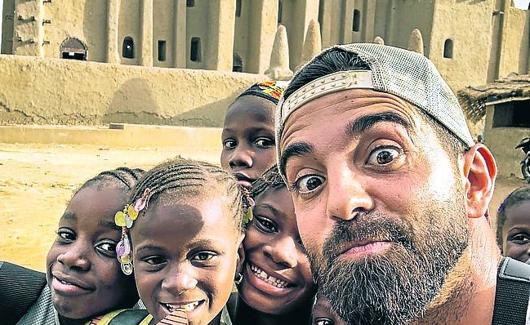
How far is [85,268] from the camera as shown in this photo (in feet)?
7.40

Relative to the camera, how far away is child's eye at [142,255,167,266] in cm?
211

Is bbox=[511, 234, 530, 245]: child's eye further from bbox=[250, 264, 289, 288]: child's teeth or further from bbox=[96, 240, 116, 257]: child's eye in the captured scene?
bbox=[96, 240, 116, 257]: child's eye

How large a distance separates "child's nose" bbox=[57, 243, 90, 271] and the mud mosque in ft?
48.9

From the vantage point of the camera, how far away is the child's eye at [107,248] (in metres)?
2.31

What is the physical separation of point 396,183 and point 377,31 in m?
29.6

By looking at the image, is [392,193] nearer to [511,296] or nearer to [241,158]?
[511,296]

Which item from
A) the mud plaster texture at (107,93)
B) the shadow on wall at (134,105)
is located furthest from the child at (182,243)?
the shadow on wall at (134,105)

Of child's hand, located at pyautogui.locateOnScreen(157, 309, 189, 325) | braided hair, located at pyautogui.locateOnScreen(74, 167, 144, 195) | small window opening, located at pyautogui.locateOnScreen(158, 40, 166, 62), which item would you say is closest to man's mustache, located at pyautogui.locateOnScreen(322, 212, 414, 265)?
child's hand, located at pyautogui.locateOnScreen(157, 309, 189, 325)

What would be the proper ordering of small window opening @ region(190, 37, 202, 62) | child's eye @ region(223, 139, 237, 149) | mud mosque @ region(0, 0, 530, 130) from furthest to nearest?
1. small window opening @ region(190, 37, 202, 62)
2. mud mosque @ region(0, 0, 530, 130)
3. child's eye @ region(223, 139, 237, 149)

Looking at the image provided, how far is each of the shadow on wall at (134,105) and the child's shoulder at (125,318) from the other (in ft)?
51.0

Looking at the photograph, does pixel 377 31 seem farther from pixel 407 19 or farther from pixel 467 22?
pixel 467 22

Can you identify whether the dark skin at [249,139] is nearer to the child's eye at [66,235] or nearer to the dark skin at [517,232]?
the child's eye at [66,235]

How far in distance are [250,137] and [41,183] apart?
7896 millimetres

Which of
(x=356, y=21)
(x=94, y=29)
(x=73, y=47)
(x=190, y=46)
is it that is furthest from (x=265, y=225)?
(x=356, y=21)
